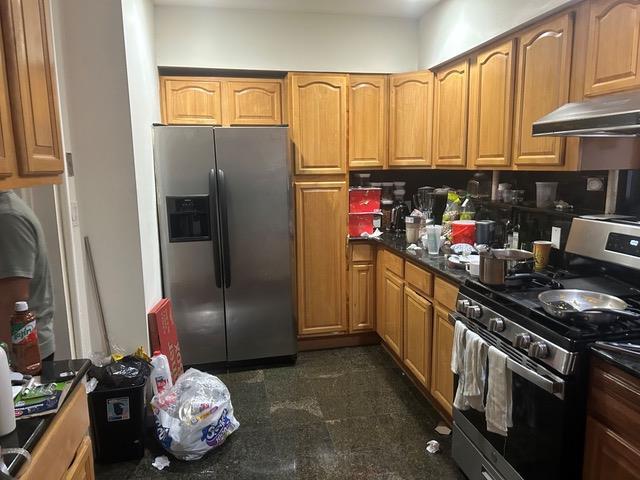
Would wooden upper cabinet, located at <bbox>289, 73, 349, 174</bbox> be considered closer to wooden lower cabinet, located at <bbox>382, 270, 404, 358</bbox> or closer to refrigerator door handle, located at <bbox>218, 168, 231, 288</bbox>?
refrigerator door handle, located at <bbox>218, 168, 231, 288</bbox>

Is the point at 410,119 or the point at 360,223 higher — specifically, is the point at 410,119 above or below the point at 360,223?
above

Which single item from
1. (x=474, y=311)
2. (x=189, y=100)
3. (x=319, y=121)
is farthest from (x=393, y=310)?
(x=189, y=100)

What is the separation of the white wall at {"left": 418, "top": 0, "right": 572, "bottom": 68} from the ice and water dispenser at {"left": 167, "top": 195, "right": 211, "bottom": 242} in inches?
78.8

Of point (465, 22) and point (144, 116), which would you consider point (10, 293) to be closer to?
point (144, 116)

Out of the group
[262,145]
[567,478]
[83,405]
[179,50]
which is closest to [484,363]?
[567,478]

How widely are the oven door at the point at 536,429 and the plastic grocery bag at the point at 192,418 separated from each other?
53.2 inches

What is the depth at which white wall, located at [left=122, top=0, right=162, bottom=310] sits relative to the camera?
2.49 m

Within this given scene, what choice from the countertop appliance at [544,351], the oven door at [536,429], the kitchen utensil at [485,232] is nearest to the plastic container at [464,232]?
the kitchen utensil at [485,232]

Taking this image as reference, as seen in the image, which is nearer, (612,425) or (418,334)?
(612,425)

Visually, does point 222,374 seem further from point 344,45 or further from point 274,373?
point 344,45

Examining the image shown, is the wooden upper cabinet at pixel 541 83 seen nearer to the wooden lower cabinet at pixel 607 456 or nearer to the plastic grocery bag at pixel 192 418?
the wooden lower cabinet at pixel 607 456

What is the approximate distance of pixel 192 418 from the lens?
7.61 ft

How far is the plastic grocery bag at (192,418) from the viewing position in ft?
7.48

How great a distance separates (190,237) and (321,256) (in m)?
1.03
